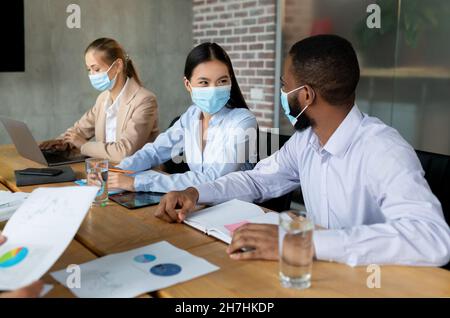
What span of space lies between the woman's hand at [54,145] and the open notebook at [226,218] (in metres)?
1.37

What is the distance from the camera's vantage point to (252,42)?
3.98 metres

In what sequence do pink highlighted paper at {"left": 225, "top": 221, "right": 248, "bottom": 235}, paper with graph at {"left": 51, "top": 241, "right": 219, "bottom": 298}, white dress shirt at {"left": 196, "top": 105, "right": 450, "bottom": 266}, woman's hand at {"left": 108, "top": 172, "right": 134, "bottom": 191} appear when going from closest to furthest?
paper with graph at {"left": 51, "top": 241, "right": 219, "bottom": 298} → white dress shirt at {"left": 196, "top": 105, "right": 450, "bottom": 266} → pink highlighted paper at {"left": 225, "top": 221, "right": 248, "bottom": 235} → woman's hand at {"left": 108, "top": 172, "right": 134, "bottom": 191}

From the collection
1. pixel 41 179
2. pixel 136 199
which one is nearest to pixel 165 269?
pixel 136 199

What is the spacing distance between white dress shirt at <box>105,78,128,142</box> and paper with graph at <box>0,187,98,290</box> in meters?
1.60

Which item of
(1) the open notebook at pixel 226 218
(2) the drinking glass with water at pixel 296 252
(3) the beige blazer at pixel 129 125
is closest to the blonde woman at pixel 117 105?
(3) the beige blazer at pixel 129 125

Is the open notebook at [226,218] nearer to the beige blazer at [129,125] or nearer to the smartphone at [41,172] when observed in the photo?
the smartphone at [41,172]

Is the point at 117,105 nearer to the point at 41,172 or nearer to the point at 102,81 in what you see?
the point at 102,81

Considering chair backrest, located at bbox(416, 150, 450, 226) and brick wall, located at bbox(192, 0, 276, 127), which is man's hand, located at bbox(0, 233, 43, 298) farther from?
brick wall, located at bbox(192, 0, 276, 127)

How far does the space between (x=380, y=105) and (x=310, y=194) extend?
1.94 m

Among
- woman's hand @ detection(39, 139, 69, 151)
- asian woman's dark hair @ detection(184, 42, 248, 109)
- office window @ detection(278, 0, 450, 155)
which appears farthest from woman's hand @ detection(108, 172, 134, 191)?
office window @ detection(278, 0, 450, 155)

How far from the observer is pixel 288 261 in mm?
970

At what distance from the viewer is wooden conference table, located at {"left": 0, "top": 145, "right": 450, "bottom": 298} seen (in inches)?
37.2

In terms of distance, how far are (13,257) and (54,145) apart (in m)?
1.64

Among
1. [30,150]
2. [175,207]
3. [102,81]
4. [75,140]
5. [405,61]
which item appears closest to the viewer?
[175,207]
